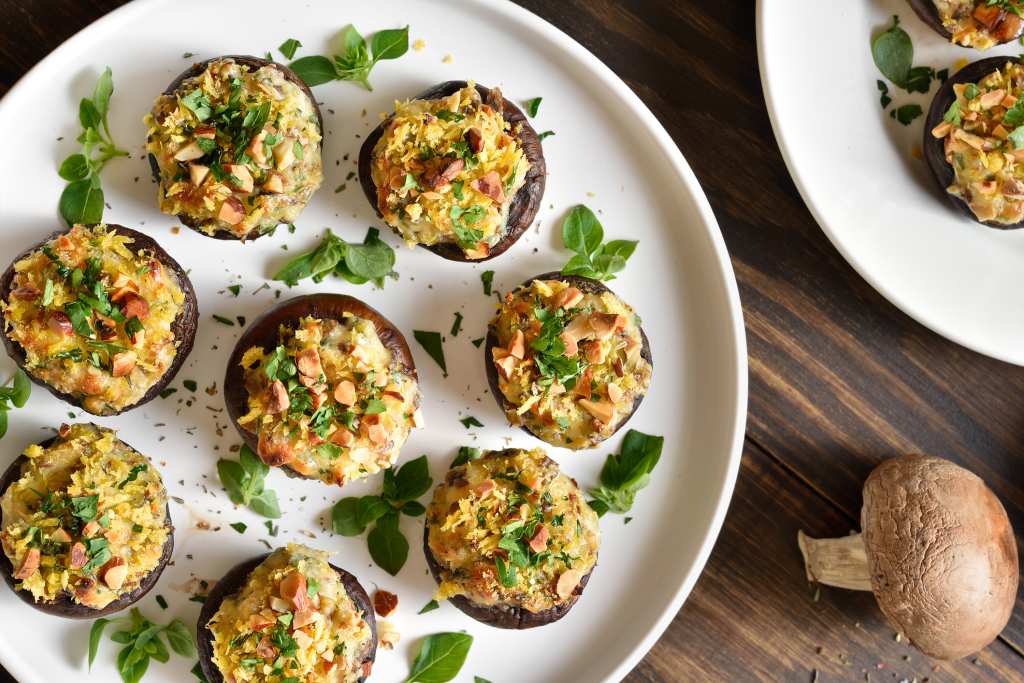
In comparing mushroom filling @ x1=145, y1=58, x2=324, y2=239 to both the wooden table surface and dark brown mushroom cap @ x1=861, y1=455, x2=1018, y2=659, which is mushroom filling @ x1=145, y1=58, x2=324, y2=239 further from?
dark brown mushroom cap @ x1=861, y1=455, x2=1018, y2=659

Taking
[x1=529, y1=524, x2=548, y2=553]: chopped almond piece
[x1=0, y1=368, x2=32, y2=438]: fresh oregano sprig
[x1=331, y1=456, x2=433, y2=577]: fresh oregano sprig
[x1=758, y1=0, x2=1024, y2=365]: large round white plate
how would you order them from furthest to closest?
[x1=758, y1=0, x2=1024, y2=365]: large round white plate < [x1=331, y1=456, x2=433, y2=577]: fresh oregano sprig < [x1=0, y1=368, x2=32, y2=438]: fresh oregano sprig < [x1=529, y1=524, x2=548, y2=553]: chopped almond piece

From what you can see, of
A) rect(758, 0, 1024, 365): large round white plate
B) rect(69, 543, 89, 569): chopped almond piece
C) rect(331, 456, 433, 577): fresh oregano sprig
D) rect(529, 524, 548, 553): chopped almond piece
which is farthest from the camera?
rect(758, 0, 1024, 365): large round white plate

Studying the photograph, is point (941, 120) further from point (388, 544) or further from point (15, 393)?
point (15, 393)

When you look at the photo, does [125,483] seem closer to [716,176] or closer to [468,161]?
[468,161]

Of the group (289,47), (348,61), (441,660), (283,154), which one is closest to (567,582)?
(441,660)

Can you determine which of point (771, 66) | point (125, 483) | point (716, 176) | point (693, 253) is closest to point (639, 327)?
point (693, 253)

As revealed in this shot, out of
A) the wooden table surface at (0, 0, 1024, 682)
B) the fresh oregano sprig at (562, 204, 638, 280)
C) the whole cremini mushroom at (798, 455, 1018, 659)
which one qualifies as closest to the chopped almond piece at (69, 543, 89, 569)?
the fresh oregano sprig at (562, 204, 638, 280)

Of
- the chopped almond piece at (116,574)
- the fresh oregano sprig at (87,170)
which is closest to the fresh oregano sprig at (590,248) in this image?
the fresh oregano sprig at (87,170)
